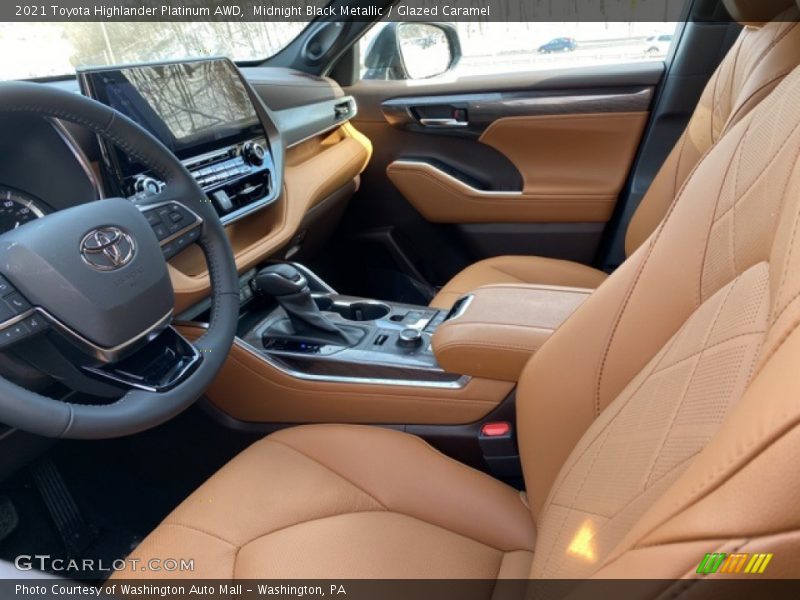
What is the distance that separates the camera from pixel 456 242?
196 cm

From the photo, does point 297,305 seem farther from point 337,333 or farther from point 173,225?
point 173,225

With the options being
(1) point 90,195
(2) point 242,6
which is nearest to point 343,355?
(1) point 90,195

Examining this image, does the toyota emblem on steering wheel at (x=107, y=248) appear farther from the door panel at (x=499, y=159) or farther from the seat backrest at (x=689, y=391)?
the door panel at (x=499, y=159)

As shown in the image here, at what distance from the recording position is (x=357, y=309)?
1398mm

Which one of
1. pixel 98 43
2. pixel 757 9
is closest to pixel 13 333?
pixel 98 43

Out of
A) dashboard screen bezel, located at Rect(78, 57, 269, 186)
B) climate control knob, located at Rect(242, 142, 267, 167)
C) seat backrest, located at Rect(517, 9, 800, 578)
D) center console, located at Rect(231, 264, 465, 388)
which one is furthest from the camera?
climate control knob, located at Rect(242, 142, 267, 167)

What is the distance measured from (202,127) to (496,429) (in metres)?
0.86

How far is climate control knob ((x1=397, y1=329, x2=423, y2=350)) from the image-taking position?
3.89ft

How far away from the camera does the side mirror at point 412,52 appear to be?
1.93 metres

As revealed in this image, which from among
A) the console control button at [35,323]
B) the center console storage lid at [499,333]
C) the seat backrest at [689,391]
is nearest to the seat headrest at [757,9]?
the seat backrest at [689,391]

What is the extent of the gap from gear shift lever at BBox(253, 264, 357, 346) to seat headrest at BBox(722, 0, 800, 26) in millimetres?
876

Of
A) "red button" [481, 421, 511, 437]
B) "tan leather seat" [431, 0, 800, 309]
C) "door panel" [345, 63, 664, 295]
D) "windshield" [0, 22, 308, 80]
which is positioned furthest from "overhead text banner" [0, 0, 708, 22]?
"red button" [481, 421, 511, 437]

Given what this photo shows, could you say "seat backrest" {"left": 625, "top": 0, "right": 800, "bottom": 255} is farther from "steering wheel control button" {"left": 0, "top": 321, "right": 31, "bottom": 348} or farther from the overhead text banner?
"steering wheel control button" {"left": 0, "top": 321, "right": 31, "bottom": 348}

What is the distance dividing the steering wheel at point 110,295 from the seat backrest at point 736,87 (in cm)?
81
